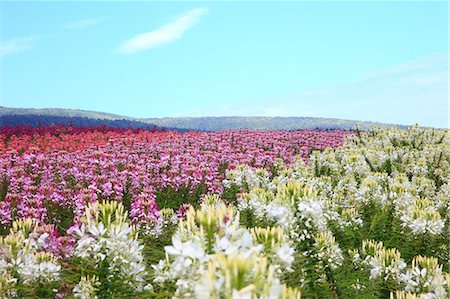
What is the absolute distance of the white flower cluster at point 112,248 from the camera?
8.58 feet

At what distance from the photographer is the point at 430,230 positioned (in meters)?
4.07

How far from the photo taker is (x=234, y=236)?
2.09 metres

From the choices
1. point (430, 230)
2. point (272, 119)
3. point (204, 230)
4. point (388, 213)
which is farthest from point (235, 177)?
point (272, 119)

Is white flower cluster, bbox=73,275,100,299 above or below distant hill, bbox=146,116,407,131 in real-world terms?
below

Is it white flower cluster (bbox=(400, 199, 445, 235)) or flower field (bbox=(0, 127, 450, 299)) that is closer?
flower field (bbox=(0, 127, 450, 299))

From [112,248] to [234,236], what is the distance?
0.92 metres

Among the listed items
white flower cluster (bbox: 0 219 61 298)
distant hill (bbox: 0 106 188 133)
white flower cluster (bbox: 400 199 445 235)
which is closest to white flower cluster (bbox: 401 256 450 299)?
white flower cluster (bbox: 400 199 445 235)

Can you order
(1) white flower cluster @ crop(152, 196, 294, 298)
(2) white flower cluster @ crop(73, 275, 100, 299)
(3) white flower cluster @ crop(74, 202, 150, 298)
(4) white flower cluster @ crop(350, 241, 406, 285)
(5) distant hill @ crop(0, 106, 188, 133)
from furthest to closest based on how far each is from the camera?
(5) distant hill @ crop(0, 106, 188, 133) < (4) white flower cluster @ crop(350, 241, 406, 285) < (2) white flower cluster @ crop(73, 275, 100, 299) < (3) white flower cluster @ crop(74, 202, 150, 298) < (1) white flower cluster @ crop(152, 196, 294, 298)

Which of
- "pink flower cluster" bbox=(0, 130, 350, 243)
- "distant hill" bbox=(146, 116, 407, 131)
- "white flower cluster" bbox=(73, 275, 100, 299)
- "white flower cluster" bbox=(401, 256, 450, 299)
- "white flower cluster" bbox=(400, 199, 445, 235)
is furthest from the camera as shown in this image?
"distant hill" bbox=(146, 116, 407, 131)

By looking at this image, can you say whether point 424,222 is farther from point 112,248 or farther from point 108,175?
point 108,175

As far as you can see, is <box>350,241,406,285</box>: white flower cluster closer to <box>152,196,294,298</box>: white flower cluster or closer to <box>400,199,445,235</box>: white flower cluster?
<box>400,199,445,235</box>: white flower cluster

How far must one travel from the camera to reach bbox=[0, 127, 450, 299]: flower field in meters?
1.97

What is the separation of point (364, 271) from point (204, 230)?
2117 millimetres

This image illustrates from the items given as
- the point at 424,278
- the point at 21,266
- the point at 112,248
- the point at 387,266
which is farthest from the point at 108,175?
the point at 424,278
